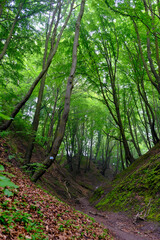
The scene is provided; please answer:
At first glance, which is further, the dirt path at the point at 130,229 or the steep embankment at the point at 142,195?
the steep embankment at the point at 142,195

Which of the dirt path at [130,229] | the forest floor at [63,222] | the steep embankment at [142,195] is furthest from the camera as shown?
the steep embankment at [142,195]

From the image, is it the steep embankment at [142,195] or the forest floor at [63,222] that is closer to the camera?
the forest floor at [63,222]

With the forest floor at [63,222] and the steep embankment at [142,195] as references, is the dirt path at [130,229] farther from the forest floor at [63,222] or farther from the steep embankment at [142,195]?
the steep embankment at [142,195]

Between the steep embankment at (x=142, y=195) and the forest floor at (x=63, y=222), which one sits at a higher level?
the steep embankment at (x=142, y=195)

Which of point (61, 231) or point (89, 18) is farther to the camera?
point (89, 18)

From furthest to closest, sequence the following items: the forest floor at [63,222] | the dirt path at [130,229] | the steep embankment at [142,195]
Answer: the steep embankment at [142,195] → the dirt path at [130,229] → the forest floor at [63,222]

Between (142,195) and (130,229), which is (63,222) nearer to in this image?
(130,229)

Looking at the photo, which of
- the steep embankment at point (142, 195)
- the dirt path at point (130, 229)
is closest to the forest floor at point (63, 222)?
the dirt path at point (130, 229)

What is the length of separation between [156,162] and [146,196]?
1945mm

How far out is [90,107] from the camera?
18.5 metres

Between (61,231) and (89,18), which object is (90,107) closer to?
(89,18)

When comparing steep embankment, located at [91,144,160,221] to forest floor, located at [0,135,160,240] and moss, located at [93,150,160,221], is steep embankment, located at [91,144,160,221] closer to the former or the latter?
moss, located at [93,150,160,221]

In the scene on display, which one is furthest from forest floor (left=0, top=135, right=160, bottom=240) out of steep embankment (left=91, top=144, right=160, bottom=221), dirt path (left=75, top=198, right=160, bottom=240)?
steep embankment (left=91, top=144, right=160, bottom=221)

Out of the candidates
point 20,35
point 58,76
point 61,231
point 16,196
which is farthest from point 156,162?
point 20,35
